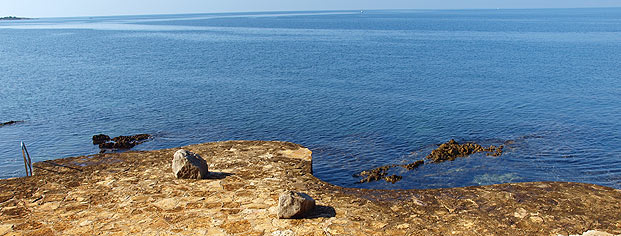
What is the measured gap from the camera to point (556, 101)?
3981cm

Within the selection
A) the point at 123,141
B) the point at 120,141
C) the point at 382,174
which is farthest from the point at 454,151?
the point at 120,141

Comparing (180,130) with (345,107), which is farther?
(345,107)

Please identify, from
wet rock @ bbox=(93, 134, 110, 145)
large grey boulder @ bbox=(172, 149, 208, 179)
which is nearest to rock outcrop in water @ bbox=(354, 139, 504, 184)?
large grey boulder @ bbox=(172, 149, 208, 179)

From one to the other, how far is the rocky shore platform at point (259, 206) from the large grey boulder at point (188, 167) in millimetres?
333

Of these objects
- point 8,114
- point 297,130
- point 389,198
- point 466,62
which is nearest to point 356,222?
point 389,198

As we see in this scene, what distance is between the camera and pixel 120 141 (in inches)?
1155

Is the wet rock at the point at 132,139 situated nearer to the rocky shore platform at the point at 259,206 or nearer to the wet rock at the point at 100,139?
the wet rock at the point at 100,139

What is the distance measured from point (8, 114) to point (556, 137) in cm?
4125

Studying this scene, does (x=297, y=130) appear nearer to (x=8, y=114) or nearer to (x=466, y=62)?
(x=8, y=114)

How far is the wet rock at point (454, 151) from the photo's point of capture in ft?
84.9

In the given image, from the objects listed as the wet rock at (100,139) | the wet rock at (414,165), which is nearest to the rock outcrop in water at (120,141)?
the wet rock at (100,139)

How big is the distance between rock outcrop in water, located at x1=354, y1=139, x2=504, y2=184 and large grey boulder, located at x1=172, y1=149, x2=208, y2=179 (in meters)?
8.71

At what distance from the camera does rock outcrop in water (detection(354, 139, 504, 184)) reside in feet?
75.8

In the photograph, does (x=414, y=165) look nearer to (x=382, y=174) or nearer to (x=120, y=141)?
(x=382, y=174)
